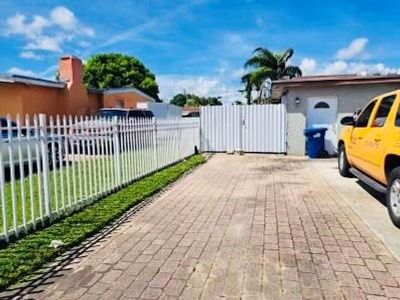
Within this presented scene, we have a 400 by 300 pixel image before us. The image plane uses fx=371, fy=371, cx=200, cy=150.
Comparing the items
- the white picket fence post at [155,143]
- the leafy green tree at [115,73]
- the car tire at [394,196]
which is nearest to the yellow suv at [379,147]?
the car tire at [394,196]

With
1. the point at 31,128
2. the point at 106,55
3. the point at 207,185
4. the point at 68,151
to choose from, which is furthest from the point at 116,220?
the point at 106,55

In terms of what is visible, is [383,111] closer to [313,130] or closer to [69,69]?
[313,130]

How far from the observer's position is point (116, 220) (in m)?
6.00

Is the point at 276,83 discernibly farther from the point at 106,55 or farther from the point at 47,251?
the point at 106,55

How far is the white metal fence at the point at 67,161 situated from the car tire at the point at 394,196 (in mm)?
5017

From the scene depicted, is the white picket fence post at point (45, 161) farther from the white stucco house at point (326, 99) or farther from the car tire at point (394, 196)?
the white stucco house at point (326, 99)

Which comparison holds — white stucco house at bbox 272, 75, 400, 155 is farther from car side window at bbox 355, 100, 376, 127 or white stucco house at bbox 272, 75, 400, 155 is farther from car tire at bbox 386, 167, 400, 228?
car tire at bbox 386, 167, 400, 228

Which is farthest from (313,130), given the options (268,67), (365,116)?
(268,67)

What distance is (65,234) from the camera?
517 centimetres

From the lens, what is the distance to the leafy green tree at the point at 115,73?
44.6m

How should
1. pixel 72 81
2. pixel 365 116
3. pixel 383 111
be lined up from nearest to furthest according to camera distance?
1. pixel 383 111
2. pixel 365 116
3. pixel 72 81

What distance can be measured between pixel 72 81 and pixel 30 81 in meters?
2.79

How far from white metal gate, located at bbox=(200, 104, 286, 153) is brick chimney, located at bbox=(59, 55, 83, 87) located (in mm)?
7112

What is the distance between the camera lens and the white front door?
47.2ft
